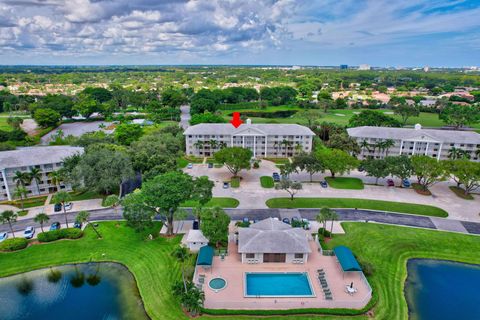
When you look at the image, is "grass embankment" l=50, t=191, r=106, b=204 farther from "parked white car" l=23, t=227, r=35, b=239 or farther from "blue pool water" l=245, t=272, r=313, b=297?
"blue pool water" l=245, t=272, r=313, b=297

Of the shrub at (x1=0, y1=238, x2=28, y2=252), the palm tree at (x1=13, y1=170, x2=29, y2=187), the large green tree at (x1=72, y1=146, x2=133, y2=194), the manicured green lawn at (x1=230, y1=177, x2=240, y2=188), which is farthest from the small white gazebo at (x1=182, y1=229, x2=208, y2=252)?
the palm tree at (x1=13, y1=170, x2=29, y2=187)

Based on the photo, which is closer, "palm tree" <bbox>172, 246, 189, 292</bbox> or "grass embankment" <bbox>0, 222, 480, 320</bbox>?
"grass embankment" <bbox>0, 222, 480, 320</bbox>

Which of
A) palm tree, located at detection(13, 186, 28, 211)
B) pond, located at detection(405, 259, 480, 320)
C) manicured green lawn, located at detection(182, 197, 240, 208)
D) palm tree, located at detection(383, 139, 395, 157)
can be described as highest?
palm tree, located at detection(383, 139, 395, 157)

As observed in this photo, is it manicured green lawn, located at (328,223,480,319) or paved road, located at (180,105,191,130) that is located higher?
paved road, located at (180,105,191,130)

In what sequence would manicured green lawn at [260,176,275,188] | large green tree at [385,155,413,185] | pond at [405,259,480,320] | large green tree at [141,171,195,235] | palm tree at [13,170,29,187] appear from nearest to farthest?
pond at [405,259,480,320]
large green tree at [141,171,195,235]
palm tree at [13,170,29,187]
large green tree at [385,155,413,185]
manicured green lawn at [260,176,275,188]

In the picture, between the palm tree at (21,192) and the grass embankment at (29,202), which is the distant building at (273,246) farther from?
the palm tree at (21,192)

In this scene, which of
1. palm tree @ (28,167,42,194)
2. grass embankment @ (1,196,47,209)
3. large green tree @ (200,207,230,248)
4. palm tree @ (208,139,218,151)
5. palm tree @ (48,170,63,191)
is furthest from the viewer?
palm tree @ (208,139,218,151)

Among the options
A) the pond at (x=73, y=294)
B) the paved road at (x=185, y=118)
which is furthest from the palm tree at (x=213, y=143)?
the pond at (x=73, y=294)
